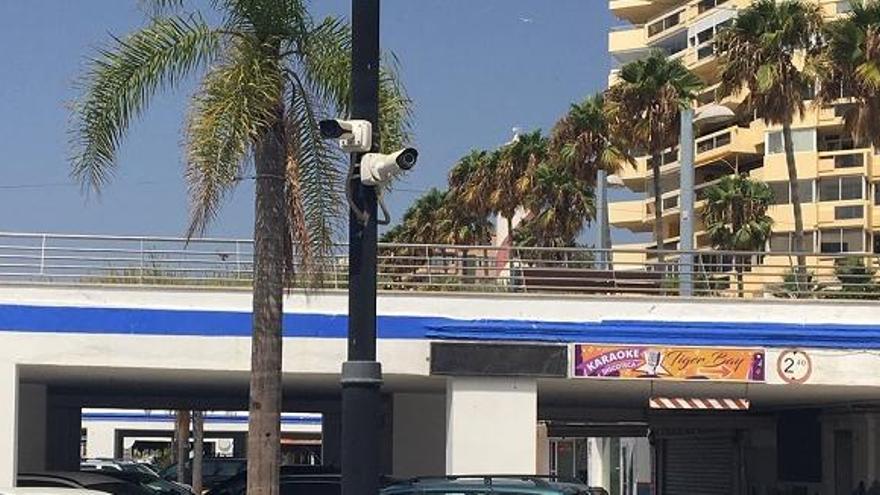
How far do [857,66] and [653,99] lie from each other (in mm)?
7141

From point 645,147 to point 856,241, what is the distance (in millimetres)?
22174

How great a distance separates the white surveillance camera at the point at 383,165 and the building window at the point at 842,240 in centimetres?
5619

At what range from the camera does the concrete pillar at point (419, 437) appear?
1166 inches

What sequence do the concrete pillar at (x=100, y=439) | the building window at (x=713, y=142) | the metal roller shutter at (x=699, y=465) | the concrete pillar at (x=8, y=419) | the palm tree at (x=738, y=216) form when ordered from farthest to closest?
the building window at (x=713, y=142) < the concrete pillar at (x=100, y=439) < the palm tree at (x=738, y=216) < the metal roller shutter at (x=699, y=465) < the concrete pillar at (x=8, y=419)

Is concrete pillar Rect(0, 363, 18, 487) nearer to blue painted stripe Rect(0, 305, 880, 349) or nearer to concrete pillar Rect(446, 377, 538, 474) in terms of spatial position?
blue painted stripe Rect(0, 305, 880, 349)

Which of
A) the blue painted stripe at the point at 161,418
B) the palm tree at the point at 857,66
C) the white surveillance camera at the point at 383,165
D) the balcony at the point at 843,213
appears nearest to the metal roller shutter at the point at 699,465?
the palm tree at the point at 857,66

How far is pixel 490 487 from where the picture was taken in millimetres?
15180

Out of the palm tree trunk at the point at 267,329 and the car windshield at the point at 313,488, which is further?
the car windshield at the point at 313,488

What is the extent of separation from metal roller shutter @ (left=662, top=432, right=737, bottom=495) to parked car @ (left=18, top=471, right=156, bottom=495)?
1646 centimetres

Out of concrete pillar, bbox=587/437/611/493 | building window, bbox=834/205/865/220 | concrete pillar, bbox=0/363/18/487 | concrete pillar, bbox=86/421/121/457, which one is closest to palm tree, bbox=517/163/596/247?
concrete pillar, bbox=587/437/611/493

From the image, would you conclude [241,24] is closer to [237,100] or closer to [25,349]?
[237,100]

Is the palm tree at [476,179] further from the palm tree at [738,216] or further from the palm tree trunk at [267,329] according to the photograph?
the palm tree trunk at [267,329]

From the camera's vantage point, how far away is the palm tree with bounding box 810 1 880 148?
124 feet

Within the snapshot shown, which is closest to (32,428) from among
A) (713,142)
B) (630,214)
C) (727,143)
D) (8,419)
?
(8,419)
